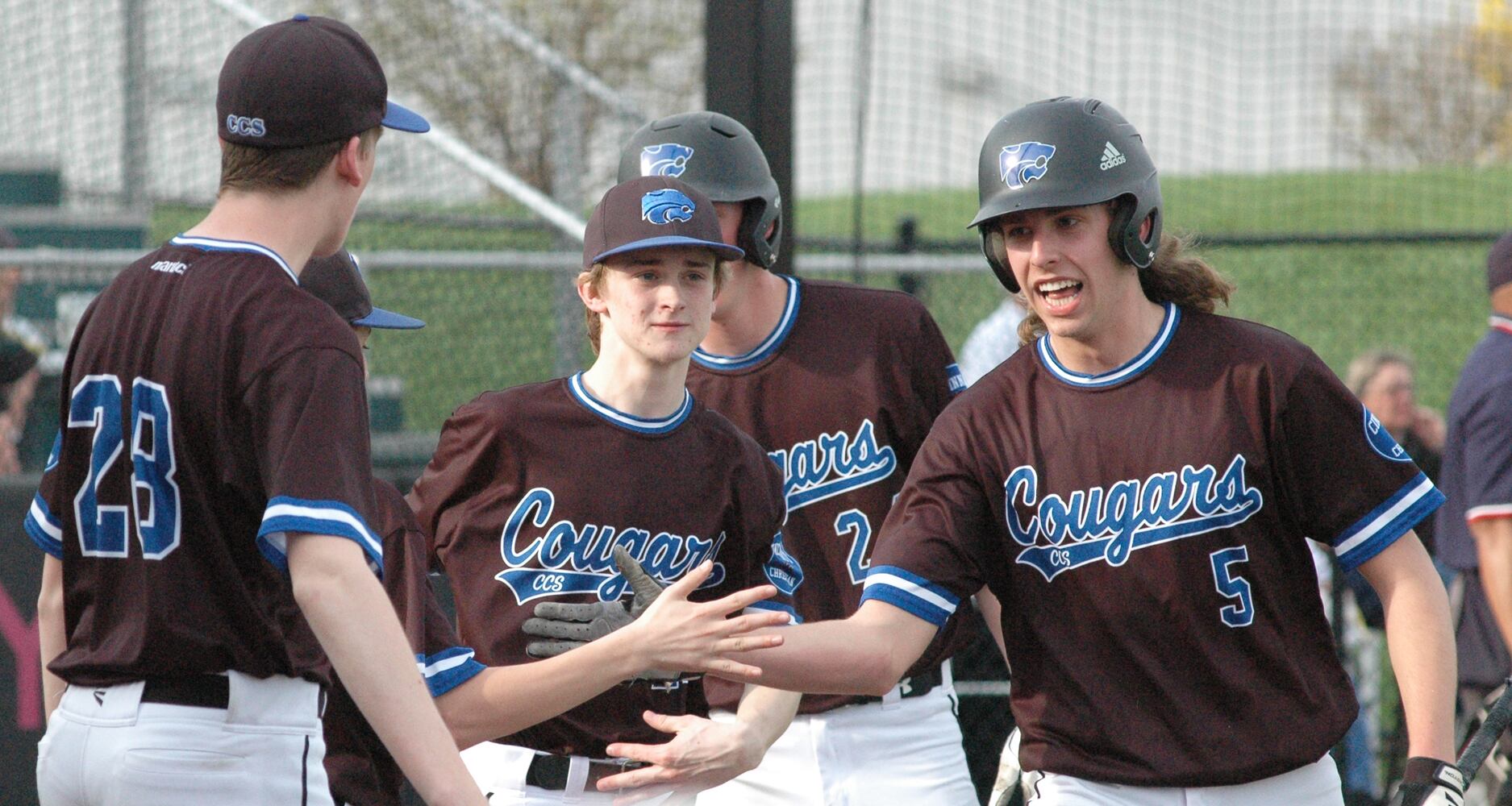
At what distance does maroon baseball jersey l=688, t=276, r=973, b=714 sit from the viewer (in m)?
4.04

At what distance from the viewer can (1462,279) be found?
46.8ft

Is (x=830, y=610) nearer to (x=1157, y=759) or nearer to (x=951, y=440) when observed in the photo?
(x=951, y=440)

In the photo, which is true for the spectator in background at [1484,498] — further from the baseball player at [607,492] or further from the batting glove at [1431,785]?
the baseball player at [607,492]

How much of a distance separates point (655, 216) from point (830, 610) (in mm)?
1158

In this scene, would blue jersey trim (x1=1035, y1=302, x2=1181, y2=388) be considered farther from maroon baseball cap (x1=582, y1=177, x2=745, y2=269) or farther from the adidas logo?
maroon baseball cap (x1=582, y1=177, x2=745, y2=269)

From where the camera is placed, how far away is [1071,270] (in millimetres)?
3139

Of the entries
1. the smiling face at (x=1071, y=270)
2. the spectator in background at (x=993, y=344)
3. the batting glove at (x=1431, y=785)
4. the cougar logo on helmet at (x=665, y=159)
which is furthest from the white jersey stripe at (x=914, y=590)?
the spectator in background at (x=993, y=344)

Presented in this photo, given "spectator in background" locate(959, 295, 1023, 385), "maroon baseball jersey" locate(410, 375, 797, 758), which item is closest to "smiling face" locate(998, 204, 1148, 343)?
"maroon baseball jersey" locate(410, 375, 797, 758)

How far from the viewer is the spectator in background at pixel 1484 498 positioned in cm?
559

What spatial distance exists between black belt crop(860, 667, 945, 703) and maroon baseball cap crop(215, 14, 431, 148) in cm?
208

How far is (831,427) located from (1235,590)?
125cm

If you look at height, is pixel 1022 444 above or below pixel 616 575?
above

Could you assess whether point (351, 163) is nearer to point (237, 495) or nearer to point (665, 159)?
point (237, 495)

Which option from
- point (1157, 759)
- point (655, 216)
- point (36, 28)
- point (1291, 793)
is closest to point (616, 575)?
point (655, 216)
